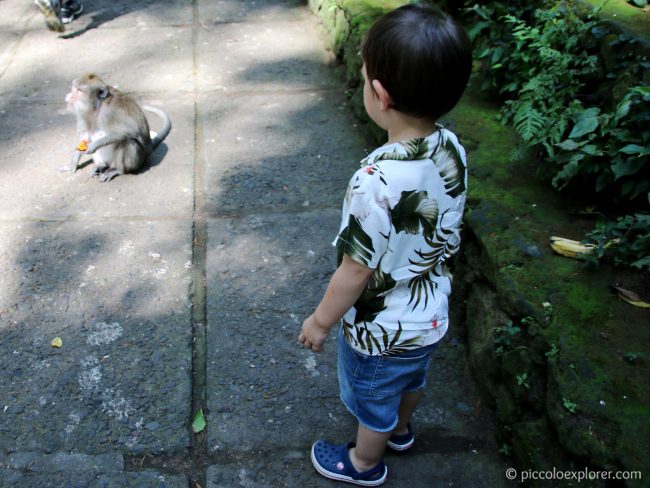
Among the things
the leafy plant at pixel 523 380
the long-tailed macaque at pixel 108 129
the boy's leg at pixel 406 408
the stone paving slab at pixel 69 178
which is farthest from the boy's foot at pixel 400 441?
the long-tailed macaque at pixel 108 129

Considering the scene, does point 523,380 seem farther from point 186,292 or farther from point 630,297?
point 186,292

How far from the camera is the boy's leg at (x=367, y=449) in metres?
2.12

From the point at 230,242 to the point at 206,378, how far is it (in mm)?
922

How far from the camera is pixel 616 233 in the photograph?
245 centimetres

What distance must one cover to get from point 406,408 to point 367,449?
21 cm

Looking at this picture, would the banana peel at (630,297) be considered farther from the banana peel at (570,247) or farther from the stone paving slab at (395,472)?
the stone paving slab at (395,472)

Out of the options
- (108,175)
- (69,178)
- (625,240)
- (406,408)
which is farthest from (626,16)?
(69,178)

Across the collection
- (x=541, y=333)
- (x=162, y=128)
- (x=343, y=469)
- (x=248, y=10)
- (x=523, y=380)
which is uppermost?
(x=541, y=333)

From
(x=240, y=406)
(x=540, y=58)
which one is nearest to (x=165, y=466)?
(x=240, y=406)

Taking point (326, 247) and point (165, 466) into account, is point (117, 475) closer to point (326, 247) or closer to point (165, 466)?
point (165, 466)

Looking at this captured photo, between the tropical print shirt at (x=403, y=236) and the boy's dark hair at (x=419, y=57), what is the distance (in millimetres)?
134

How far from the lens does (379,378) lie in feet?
6.43

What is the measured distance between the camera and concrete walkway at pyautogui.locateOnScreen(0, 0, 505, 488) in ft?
7.73

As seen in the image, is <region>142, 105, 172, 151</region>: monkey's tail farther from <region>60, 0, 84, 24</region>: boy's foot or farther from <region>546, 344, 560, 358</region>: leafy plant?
<region>546, 344, 560, 358</region>: leafy plant
